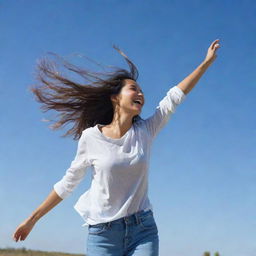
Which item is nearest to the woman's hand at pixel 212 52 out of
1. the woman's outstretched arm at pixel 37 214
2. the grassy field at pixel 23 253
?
the woman's outstretched arm at pixel 37 214

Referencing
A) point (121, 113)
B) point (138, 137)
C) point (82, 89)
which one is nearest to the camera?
point (138, 137)

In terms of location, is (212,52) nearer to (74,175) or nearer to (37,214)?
(74,175)

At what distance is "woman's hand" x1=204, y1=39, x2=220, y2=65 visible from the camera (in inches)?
257

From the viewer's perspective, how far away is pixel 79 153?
6258mm

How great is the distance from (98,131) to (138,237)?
1.33 metres

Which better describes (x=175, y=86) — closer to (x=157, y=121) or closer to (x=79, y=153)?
(x=157, y=121)

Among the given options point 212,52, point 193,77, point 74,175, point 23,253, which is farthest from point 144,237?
point 23,253

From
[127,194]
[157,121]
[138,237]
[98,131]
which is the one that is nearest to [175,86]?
[157,121]

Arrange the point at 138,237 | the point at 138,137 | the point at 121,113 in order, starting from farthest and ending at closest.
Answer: the point at 121,113, the point at 138,137, the point at 138,237

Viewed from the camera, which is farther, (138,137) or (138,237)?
(138,137)

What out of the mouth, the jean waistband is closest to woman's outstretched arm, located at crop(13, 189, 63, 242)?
the jean waistband

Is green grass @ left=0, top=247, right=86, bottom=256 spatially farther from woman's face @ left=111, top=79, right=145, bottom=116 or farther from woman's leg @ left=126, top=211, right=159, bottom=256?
woman's leg @ left=126, top=211, right=159, bottom=256

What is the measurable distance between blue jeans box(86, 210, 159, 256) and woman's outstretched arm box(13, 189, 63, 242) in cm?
85

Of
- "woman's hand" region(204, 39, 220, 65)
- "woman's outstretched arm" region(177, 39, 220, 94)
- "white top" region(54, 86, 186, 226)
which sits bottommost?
"white top" region(54, 86, 186, 226)
